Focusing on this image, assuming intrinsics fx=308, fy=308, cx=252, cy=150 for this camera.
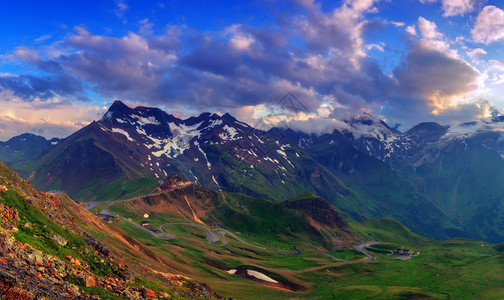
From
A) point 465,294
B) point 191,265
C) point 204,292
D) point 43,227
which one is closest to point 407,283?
point 465,294

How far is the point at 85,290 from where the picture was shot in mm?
37094

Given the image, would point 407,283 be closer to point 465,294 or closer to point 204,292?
point 465,294

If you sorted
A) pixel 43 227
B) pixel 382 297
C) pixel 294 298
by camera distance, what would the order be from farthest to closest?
pixel 382 297
pixel 294 298
pixel 43 227

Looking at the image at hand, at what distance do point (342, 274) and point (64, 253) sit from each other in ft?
574

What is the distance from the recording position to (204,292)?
235ft

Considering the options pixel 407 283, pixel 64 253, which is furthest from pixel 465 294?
pixel 64 253

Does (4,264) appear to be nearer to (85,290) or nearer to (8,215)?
(85,290)

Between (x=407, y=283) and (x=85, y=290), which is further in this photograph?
(x=407, y=283)

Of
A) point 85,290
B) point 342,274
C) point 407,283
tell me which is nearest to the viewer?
point 85,290

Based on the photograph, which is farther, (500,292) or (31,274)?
(500,292)

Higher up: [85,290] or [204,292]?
[85,290]

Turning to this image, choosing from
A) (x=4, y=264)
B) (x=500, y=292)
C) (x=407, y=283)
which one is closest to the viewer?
(x=4, y=264)

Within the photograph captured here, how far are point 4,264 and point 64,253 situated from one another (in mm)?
11904

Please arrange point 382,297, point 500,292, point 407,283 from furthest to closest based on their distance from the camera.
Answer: point 407,283 → point 500,292 → point 382,297
